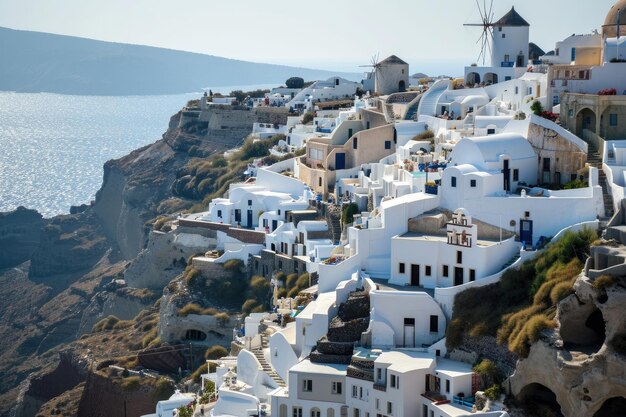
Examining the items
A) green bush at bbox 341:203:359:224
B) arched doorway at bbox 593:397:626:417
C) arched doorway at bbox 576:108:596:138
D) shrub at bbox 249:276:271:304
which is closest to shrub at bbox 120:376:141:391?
shrub at bbox 249:276:271:304

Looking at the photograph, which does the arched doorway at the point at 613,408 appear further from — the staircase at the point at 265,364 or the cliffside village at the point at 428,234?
the staircase at the point at 265,364

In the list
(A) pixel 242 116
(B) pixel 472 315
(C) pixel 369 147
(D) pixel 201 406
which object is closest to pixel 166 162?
(A) pixel 242 116

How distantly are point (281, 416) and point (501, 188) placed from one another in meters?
9.67

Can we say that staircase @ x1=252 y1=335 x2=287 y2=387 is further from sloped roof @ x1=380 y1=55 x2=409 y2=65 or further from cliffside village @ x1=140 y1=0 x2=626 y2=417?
sloped roof @ x1=380 y1=55 x2=409 y2=65

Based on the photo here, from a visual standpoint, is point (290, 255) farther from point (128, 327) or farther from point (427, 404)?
point (427, 404)

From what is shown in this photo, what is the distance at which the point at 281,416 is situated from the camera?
39.6m

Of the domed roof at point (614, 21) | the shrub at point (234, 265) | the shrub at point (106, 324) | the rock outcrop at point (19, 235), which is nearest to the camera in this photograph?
the domed roof at point (614, 21)

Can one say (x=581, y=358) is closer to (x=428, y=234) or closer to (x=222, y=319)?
(x=428, y=234)

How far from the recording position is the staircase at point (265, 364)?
42200 mm

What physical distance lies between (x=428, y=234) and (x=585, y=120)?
6.53 m

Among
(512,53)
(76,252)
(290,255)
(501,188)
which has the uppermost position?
(512,53)

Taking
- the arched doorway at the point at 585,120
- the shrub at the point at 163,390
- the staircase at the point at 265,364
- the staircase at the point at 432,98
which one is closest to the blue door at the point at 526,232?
the arched doorway at the point at 585,120

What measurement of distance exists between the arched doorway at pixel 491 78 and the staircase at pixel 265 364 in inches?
633

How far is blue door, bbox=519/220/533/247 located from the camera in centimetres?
4022
